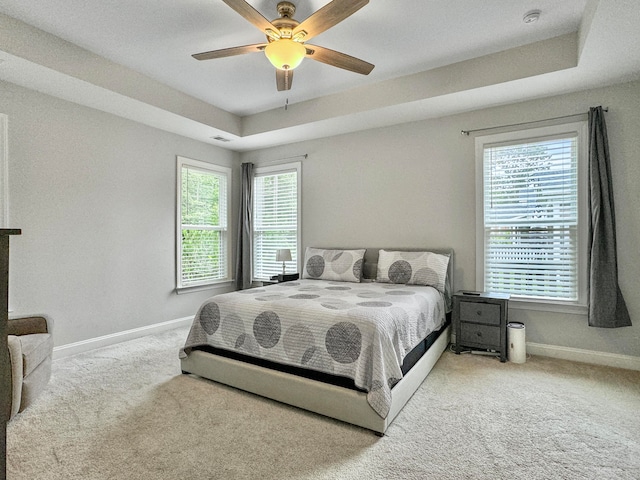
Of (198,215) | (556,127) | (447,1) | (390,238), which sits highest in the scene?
(447,1)

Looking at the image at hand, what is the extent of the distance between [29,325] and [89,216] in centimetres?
140

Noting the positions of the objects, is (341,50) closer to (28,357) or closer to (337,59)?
(337,59)

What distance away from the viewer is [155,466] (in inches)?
70.2

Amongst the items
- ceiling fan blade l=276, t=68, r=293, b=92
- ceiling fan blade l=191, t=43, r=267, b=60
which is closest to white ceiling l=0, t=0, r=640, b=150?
ceiling fan blade l=191, t=43, r=267, b=60

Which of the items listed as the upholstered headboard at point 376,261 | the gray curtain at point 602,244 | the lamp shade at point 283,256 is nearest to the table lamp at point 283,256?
the lamp shade at point 283,256

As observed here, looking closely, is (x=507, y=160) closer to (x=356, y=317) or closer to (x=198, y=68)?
(x=356, y=317)

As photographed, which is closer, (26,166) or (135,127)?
(26,166)

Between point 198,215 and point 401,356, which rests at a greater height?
point 198,215

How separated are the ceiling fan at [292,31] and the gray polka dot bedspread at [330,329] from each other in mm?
1773

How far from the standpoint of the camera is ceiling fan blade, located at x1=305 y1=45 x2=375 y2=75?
99.0 inches

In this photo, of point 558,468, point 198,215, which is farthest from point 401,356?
point 198,215

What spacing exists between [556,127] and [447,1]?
180 centimetres

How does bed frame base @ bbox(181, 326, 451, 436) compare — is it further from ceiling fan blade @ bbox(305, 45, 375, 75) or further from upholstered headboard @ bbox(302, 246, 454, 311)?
ceiling fan blade @ bbox(305, 45, 375, 75)

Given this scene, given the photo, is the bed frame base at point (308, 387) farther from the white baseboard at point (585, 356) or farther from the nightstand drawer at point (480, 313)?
the white baseboard at point (585, 356)
